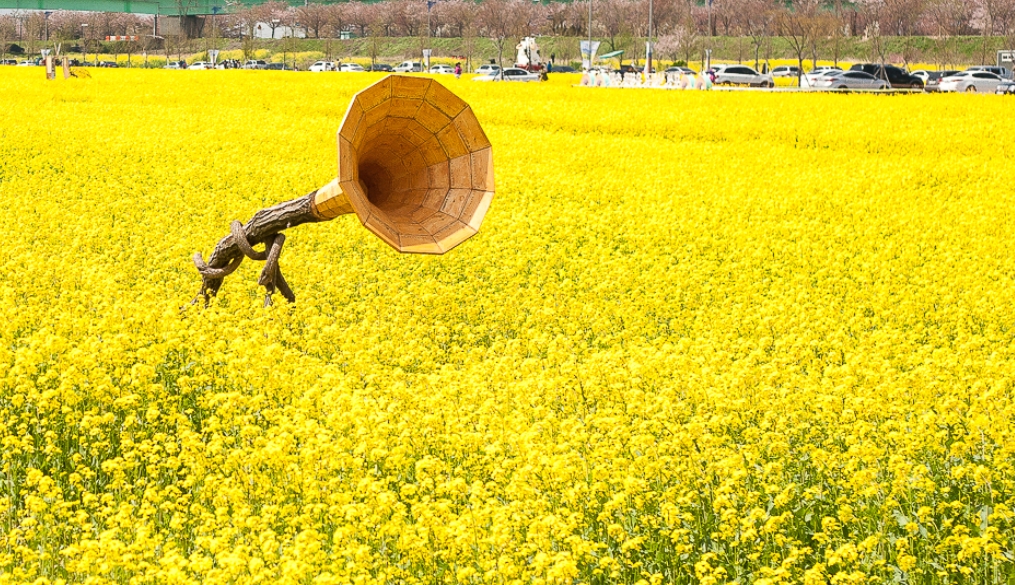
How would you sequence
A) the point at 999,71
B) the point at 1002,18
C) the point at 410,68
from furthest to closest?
the point at 1002,18
the point at 410,68
the point at 999,71

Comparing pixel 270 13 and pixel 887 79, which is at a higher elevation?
pixel 270 13

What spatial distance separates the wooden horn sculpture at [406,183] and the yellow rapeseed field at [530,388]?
591 mm

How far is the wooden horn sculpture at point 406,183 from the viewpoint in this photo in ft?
27.7

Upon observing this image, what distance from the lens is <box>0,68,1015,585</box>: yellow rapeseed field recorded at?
17.8 ft

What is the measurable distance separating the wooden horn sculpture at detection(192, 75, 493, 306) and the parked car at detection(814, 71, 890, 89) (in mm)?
37932

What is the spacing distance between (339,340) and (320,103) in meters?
22.6

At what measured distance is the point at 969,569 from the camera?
4895mm

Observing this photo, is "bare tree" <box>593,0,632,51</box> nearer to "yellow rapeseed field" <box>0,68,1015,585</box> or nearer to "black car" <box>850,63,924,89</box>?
"black car" <box>850,63,924,89</box>

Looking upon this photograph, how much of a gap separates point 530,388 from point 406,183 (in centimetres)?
260

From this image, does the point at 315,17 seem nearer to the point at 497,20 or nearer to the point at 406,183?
the point at 497,20

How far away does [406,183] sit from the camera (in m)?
9.41

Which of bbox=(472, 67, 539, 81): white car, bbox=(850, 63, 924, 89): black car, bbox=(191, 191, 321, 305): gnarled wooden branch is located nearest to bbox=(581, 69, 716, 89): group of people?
bbox=(472, 67, 539, 81): white car

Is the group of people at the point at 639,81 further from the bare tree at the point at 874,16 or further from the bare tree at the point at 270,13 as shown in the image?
the bare tree at the point at 270,13

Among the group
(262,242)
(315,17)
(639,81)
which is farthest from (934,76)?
(315,17)
